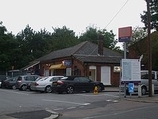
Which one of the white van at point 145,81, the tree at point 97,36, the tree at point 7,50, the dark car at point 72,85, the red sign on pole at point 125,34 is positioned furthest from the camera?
the tree at point 97,36

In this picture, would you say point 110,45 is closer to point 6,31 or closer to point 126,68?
point 6,31

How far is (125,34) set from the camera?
23.7 metres

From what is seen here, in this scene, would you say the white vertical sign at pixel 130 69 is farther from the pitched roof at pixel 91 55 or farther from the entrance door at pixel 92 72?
the entrance door at pixel 92 72

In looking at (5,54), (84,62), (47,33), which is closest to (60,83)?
(84,62)

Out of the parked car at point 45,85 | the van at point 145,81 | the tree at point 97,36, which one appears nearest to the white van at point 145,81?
the van at point 145,81

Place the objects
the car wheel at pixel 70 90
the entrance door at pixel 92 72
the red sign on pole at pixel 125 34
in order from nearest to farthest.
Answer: the red sign on pole at pixel 125 34 < the car wheel at pixel 70 90 < the entrance door at pixel 92 72

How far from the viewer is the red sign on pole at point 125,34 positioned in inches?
923

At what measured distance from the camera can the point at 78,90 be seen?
2988 cm

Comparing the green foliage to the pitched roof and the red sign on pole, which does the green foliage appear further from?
the red sign on pole

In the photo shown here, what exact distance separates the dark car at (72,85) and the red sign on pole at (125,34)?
24.0 ft

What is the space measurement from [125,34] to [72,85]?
7850mm

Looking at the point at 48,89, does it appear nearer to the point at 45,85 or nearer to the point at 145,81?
the point at 45,85

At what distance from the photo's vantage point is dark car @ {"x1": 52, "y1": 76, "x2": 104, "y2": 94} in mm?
29125

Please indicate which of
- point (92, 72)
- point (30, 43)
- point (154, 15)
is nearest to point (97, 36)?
point (30, 43)
